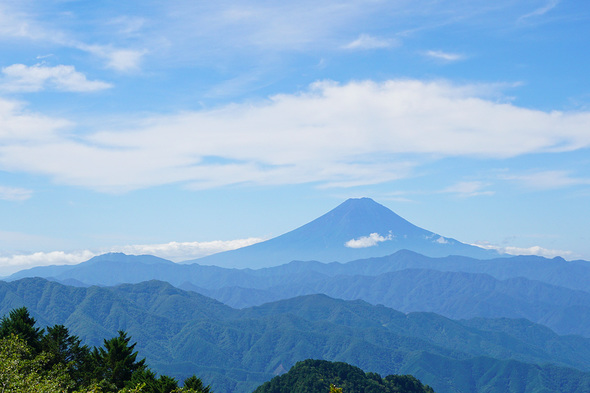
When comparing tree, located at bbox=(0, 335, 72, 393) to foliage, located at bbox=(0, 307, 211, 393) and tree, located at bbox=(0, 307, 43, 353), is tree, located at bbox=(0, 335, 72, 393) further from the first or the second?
tree, located at bbox=(0, 307, 43, 353)

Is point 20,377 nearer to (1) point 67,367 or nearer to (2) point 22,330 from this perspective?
(1) point 67,367

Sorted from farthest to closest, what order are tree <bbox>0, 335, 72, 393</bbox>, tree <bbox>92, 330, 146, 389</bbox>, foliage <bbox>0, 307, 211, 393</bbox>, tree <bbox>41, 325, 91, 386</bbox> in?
tree <bbox>41, 325, 91, 386</bbox> < tree <bbox>92, 330, 146, 389</bbox> < foliage <bbox>0, 307, 211, 393</bbox> < tree <bbox>0, 335, 72, 393</bbox>

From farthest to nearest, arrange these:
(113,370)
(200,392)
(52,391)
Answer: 1. (113,370)
2. (200,392)
3. (52,391)

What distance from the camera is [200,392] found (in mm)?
46000

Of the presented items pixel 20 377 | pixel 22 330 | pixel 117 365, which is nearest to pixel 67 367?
pixel 20 377

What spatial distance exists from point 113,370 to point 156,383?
57.5 ft

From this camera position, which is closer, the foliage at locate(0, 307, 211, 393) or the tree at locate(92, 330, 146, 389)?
the foliage at locate(0, 307, 211, 393)

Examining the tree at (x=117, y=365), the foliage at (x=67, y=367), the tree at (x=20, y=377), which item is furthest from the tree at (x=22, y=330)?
the tree at (x=20, y=377)

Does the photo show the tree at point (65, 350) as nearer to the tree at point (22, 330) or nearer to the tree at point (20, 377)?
the tree at point (22, 330)

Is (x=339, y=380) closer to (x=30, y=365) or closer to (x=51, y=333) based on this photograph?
(x=51, y=333)

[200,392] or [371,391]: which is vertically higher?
[200,392]

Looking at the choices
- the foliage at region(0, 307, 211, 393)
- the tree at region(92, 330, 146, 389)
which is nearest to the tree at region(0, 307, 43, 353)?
the foliage at region(0, 307, 211, 393)

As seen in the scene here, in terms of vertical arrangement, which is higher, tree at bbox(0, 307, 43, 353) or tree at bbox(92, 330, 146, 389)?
tree at bbox(0, 307, 43, 353)

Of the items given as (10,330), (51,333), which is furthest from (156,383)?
(10,330)
